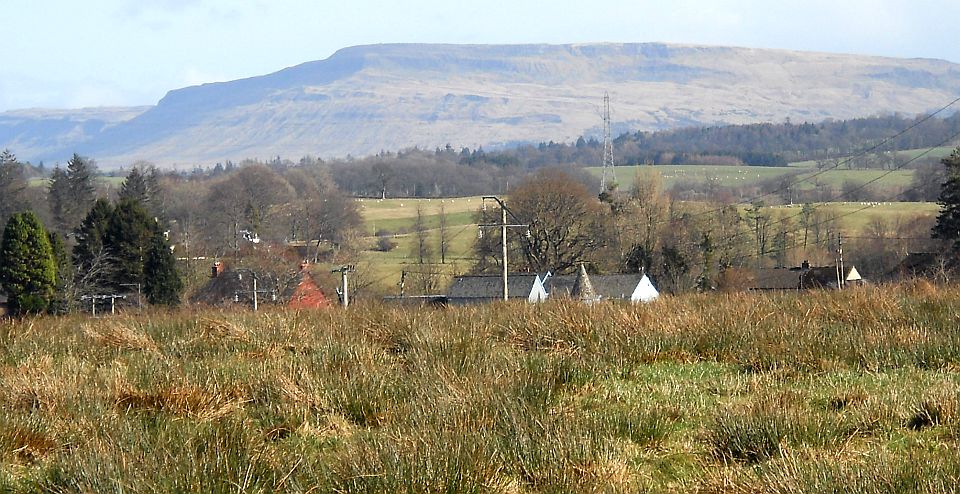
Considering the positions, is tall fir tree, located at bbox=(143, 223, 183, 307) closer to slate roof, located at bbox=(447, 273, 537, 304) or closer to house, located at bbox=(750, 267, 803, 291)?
slate roof, located at bbox=(447, 273, 537, 304)

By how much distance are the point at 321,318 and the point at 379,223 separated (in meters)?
93.6

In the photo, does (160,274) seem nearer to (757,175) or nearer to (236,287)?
(236,287)

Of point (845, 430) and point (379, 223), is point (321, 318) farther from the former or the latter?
point (379, 223)

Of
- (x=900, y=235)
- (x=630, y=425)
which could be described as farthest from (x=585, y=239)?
(x=630, y=425)

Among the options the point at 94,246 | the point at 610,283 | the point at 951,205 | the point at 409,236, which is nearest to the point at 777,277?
the point at 610,283

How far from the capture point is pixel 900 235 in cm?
7406

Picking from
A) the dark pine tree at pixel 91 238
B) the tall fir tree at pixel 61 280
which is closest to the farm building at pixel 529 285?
the dark pine tree at pixel 91 238

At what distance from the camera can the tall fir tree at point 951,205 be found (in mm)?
49750

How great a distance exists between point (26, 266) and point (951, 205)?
141 ft

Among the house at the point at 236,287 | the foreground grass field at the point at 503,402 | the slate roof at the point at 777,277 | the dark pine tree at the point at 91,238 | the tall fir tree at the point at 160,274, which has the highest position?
the foreground grass field at the point at 503,402

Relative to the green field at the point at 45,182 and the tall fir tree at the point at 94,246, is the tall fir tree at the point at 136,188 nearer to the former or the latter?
the green field at the point at 45,182

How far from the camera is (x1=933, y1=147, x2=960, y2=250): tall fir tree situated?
4975cm

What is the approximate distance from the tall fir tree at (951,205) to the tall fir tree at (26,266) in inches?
1615

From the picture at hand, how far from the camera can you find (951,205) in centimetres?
5109
